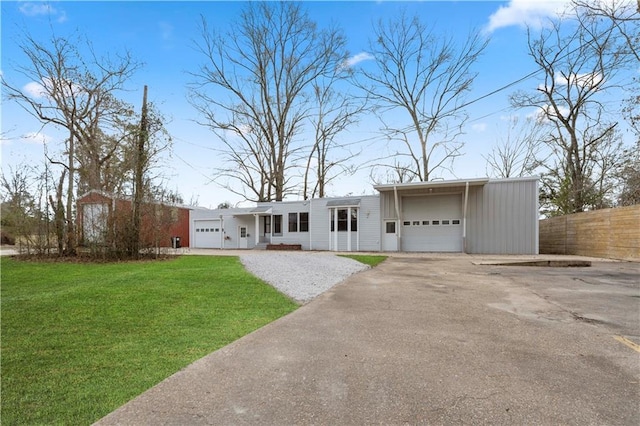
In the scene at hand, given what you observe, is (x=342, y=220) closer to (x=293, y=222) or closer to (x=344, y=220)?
(x=344, y=220)

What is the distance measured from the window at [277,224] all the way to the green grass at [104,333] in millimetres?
13893

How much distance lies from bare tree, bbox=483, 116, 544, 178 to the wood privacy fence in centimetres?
898

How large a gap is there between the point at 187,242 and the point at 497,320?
26506 millimetres

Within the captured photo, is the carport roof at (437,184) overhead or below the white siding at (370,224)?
overhead

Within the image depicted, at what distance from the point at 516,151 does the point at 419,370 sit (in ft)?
95.1

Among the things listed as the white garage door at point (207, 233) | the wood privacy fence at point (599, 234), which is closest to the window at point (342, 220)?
the white garage door at point (207, 233)

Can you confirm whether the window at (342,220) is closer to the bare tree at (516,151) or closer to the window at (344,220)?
the window at (344,220)

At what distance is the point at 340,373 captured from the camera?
2703mm

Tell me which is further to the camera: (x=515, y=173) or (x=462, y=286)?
(x=515, y=173)

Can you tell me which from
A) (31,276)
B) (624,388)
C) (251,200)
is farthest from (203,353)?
(251,200)

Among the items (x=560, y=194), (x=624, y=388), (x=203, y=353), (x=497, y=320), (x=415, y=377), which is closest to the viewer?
(x=624, y=388)

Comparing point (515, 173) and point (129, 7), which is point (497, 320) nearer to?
point (129, 7)

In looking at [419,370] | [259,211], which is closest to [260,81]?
[259,211]

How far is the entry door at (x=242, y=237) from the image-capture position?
2252cm
